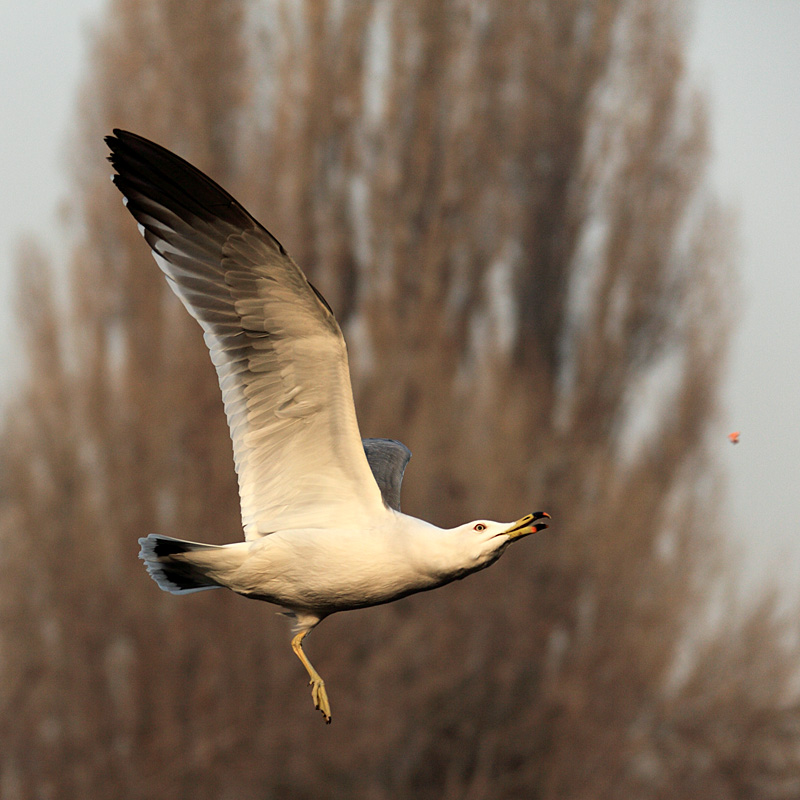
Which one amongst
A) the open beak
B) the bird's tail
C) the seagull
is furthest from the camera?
the bird's tail

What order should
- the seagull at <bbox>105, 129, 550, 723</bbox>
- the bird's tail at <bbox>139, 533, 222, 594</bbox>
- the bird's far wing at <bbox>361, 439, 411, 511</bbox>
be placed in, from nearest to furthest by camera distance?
the seagull at <bbox>105, 129, 550, 723</bbox>
the bird's tail at <bbox>139, 533, 222, 594</bbox>
the bird's far wing at <bbox>361, 439, 411, 511</bbox>

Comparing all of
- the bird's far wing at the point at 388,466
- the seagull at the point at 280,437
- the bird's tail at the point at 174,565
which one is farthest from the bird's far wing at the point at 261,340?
the bird's far wing at the point at 388,466

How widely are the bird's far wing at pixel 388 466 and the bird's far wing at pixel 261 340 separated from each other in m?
0.31

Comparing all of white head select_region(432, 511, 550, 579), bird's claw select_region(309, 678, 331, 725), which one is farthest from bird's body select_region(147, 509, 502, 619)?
bird's claw select_region(309, 678, 331, 725)

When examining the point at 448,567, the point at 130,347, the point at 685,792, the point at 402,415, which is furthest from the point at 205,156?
the point at 448,567

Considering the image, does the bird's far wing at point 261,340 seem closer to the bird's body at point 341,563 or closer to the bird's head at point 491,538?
the bird's body at point 341,563

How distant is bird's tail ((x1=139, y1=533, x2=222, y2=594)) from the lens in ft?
10.5

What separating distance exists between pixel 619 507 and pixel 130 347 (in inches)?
184

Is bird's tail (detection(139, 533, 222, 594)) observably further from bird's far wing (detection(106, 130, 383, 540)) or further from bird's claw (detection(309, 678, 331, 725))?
bird's claw (detection(309, 678, 331, 725))

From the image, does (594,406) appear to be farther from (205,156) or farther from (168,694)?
(168,694)

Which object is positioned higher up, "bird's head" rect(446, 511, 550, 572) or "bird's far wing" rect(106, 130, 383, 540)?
"bird's far wing" rect(106, 130, 383, 540)

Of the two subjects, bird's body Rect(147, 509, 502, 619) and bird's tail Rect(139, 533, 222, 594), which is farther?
bird's tail Rect(139, 533, 222, 594)

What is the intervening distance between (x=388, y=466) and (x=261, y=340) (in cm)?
89

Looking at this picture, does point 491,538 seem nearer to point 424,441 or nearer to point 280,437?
point 280,437
